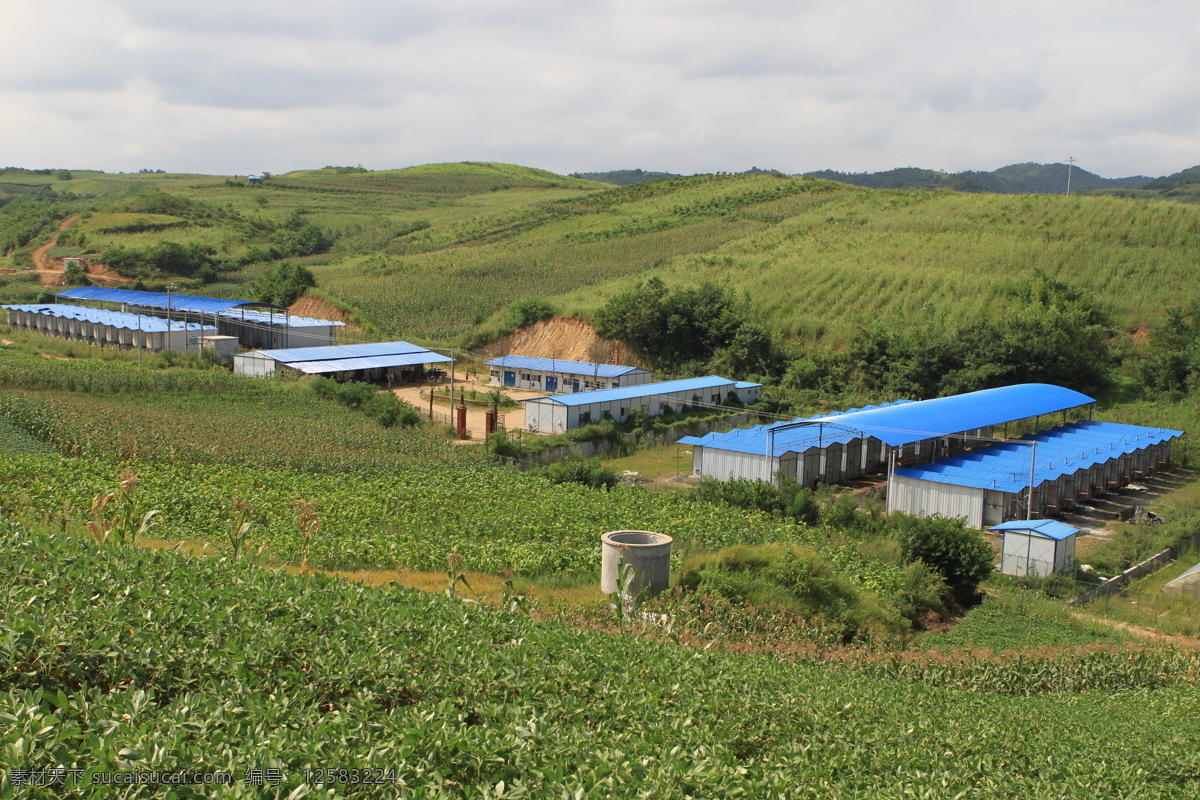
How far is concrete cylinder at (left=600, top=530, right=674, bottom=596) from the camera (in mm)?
14477

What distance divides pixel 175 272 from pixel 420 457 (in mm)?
59512

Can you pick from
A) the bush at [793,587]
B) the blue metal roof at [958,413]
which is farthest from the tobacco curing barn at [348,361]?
the bush at [793,587]

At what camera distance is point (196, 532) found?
17.3m

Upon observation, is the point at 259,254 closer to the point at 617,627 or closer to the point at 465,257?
the point at 465,257

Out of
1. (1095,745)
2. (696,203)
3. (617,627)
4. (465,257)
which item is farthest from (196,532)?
(696,203)

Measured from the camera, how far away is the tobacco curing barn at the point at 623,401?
3369 centimetres

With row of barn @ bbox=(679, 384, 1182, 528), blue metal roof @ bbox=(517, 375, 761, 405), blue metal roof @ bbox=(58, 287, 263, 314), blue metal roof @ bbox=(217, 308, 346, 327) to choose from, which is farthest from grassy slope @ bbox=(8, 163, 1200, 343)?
row of barn @ bbox=(679, 384, 1182, 528)

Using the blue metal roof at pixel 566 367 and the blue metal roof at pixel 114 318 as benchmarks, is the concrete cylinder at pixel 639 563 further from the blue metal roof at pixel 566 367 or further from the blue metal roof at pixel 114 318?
the blue metal roof at pixel 114 318

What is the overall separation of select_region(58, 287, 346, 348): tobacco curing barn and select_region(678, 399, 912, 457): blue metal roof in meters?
28.4

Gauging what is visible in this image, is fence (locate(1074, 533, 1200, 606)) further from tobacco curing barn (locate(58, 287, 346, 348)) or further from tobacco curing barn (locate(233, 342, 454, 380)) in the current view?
tobacco curing barn (locate(58, 287, 346, 348))

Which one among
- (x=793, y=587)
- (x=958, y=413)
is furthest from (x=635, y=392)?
(x=793, y=587)

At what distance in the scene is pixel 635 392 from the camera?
119ft

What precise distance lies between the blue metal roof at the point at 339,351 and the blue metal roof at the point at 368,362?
57cm

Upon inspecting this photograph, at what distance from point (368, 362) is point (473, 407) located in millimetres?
7066
